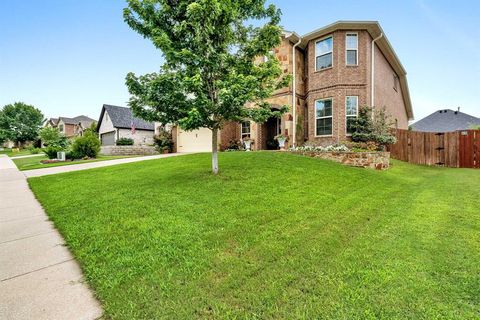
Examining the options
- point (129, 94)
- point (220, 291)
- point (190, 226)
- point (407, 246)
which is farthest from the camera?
point (129, 94)

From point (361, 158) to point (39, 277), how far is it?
10912 millimetres

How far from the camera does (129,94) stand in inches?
245

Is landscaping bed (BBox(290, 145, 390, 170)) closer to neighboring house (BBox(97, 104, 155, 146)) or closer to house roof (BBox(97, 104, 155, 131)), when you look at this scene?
neighboring house (BBox(97, 104, 155, 146))

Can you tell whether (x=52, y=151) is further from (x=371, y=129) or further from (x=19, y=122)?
(x=19, y=122)

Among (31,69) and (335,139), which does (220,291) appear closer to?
(335,139)

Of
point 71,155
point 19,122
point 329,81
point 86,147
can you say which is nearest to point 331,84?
point 329,81

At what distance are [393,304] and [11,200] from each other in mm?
8251

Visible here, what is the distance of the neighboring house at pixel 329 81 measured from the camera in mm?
12891

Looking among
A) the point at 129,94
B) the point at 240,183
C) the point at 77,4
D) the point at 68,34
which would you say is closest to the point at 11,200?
the point at 129,94

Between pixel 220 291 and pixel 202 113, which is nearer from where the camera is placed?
pixel 220 291

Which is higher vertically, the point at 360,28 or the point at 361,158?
the point at 360,28

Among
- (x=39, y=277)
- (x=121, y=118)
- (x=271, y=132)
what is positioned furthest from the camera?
(x=121, y=118)

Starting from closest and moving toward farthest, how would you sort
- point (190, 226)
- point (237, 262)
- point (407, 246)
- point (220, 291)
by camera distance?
point (220, 291), point (237, 262), point (407, 246), point (190, 226)

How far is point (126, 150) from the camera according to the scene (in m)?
22.4
